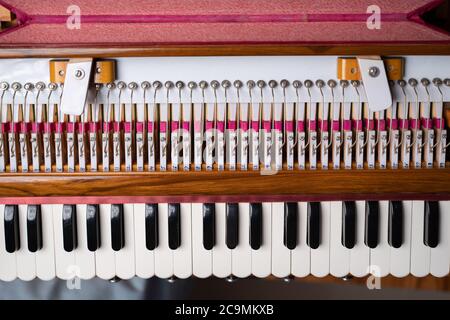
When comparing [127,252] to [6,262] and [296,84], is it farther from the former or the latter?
[296,84]

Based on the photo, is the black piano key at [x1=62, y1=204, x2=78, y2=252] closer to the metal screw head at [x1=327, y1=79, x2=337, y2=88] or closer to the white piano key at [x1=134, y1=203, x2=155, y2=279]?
the white piano key at [x1=134, y1=203, x2=155, y2=279]

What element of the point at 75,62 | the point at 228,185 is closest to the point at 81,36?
the point at 75,62

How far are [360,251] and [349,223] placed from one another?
0.32ft

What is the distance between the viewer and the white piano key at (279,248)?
5.54 feet

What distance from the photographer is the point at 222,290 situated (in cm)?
200

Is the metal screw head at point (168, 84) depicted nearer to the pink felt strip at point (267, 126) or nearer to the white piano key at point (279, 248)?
the pink felt strip at point (267, 126)

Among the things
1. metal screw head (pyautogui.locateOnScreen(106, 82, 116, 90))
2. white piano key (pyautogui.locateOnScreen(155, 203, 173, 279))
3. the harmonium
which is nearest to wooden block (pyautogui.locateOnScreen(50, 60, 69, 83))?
the harmonium

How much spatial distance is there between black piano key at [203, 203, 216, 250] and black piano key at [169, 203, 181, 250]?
71 millimetres

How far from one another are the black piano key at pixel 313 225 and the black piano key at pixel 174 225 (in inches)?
14.1

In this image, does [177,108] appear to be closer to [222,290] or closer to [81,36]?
A: [81,36]

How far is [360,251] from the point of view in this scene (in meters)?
1.71

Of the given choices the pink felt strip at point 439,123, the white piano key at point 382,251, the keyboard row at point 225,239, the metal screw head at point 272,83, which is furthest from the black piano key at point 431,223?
the metal screw head at point 272,83

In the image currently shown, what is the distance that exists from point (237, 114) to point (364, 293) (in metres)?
0.78
